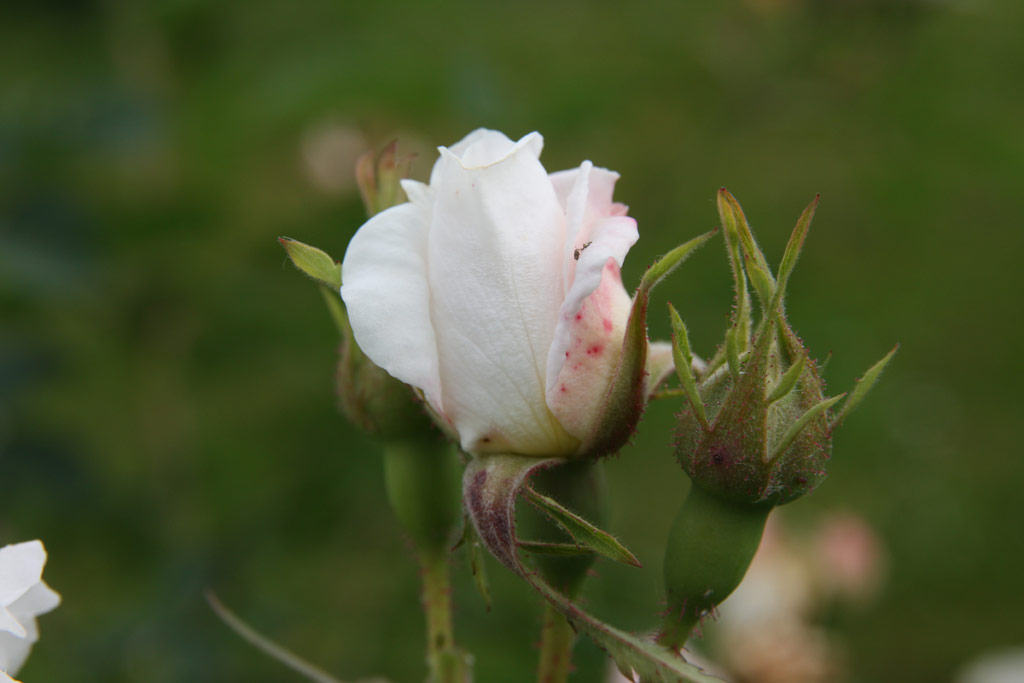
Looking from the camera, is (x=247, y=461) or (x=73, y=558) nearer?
(x=73, y=558)

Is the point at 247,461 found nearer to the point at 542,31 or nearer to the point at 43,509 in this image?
the point at 43,509

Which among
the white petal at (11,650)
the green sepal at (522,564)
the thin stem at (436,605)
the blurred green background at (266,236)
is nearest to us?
the green sepal at (522,564)

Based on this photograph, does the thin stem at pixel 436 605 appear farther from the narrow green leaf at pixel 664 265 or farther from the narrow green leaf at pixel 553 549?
the narrow green leaf at pixel 664 265

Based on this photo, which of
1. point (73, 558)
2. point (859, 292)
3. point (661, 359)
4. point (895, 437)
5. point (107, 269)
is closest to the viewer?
point (661, 359)

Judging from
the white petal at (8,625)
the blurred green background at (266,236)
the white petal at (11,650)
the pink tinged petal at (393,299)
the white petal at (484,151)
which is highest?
the white petal at (484,151)

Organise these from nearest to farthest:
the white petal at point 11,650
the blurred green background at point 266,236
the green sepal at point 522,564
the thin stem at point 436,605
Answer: the green sepal at point 522,564
the white petal at point 11,650
the thin stem at point 436,605
the blurred green background at point 266,236

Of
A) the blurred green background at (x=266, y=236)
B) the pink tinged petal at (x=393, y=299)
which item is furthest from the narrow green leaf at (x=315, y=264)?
the blurred green background at (x=266, y=236)

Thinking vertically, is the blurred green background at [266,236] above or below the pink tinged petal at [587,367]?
below

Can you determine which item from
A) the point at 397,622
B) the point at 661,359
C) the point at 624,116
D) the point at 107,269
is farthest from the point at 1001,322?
the point at 661,359
